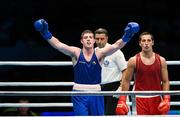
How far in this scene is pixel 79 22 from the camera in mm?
8383

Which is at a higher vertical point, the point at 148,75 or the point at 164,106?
the point at 148,75

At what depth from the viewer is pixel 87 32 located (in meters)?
4.03

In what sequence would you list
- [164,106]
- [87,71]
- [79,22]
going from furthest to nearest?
1. [79,22]
2. [87,71]
3. [164,106]

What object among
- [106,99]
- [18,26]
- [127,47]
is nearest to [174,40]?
[127,47]

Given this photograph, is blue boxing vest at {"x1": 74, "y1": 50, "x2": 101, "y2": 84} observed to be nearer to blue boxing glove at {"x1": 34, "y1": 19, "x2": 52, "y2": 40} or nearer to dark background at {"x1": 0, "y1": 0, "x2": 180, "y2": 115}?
blue boxing glove at {"x1": 34, "y1": 19, "x2": 52, "y2": 40}

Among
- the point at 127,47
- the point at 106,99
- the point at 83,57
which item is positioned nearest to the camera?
the point at 83,57

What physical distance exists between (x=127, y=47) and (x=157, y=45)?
0.54 m

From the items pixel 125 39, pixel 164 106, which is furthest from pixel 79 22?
pixel 164 106

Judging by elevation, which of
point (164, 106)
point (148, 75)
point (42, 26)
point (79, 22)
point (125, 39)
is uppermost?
point (79, 22)

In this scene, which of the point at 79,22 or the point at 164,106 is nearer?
the point at 164,106

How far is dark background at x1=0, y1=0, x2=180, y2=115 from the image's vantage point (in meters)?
7.91

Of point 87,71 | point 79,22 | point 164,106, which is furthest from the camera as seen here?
point 79,22

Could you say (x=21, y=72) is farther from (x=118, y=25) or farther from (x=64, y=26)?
(x=118, y=25)

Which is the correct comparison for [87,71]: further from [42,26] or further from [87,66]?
[42,26]
